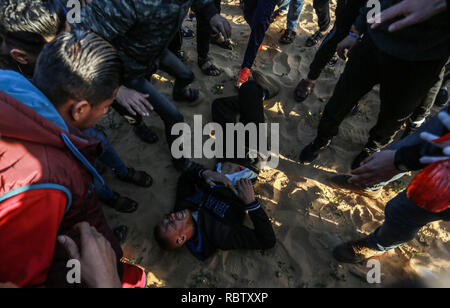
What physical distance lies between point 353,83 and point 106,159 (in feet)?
8.26

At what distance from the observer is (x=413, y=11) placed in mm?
1698

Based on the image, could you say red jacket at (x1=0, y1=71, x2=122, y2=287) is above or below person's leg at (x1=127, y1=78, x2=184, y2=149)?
above

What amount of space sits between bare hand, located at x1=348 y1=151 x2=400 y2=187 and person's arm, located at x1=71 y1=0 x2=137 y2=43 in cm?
216

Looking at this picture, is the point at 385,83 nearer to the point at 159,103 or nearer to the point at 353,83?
the point at 353,83

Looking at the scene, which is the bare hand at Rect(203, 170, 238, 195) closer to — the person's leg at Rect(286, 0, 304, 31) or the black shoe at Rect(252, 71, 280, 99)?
the black shoe at Rect(252, 71, 280, 99)

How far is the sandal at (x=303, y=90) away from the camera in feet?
12.4

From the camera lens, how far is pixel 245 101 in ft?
10.5

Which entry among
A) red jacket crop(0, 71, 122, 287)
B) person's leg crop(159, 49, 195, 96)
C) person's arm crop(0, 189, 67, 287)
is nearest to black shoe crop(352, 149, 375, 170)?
person's leg crop(159, 49, 195, 96)

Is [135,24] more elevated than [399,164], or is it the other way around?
[135,24]

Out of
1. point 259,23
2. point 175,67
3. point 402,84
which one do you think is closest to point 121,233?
point 175,67

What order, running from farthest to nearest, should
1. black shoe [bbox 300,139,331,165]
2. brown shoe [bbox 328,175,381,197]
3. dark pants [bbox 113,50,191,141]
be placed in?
black shoe [bbox 300,139,331,165] → brown shoe [bbox 328,175,381,197] → dark pants [bbox 113,50,191,141]

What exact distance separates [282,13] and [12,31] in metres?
4.60

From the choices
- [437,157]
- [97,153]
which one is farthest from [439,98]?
[97,153]

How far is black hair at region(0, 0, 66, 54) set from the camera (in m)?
1.89
